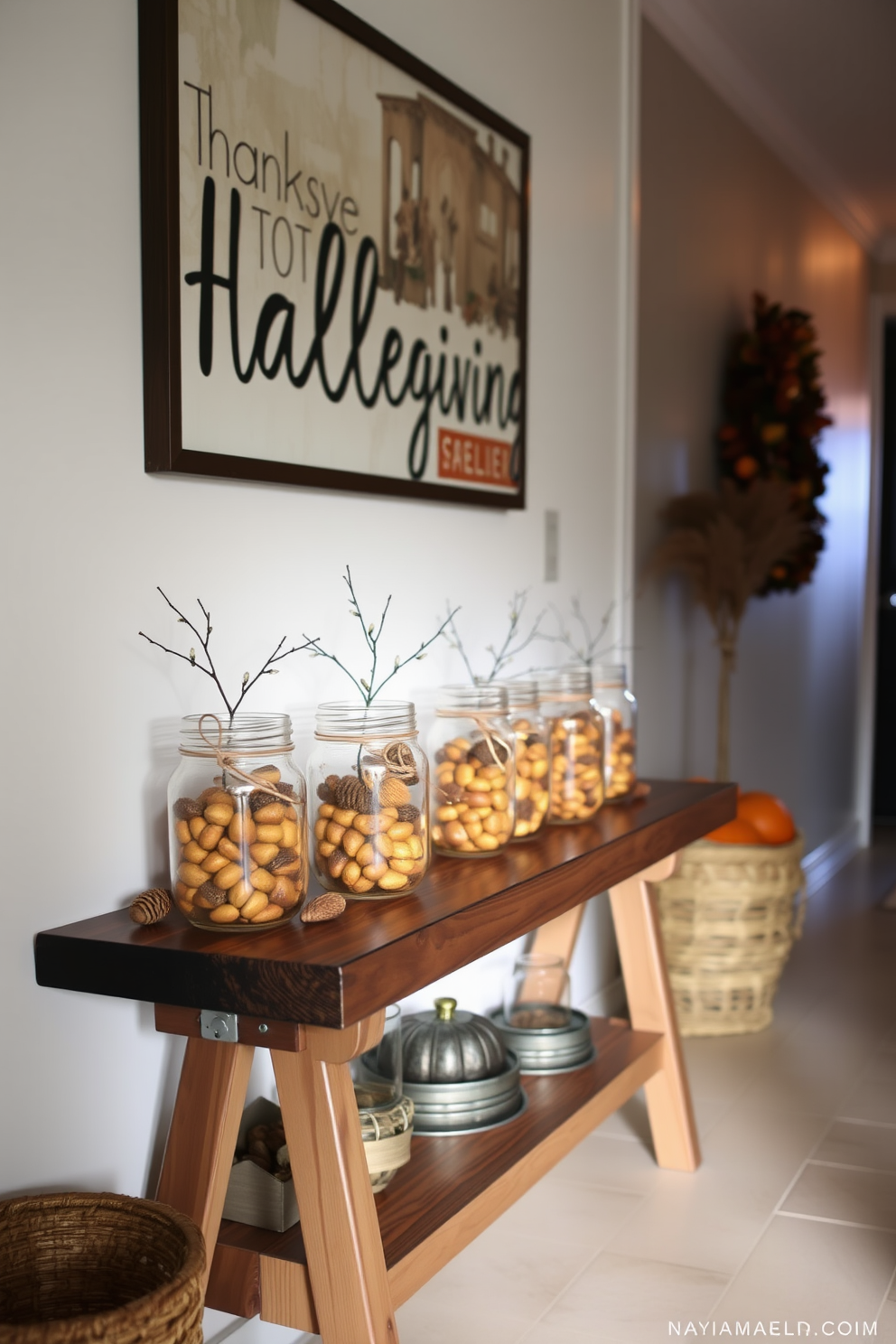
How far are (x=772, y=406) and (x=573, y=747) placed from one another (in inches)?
81.7

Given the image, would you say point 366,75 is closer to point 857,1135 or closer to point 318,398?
point 318,398

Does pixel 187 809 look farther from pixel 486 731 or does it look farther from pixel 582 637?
pixel 582 637

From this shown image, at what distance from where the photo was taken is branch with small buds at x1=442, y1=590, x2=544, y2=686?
2.27 meters

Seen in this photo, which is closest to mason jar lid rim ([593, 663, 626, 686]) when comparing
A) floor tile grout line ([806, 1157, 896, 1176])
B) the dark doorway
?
floor tile grout line ([806, 1157, 896, 1176])

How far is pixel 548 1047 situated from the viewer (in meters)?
2.15

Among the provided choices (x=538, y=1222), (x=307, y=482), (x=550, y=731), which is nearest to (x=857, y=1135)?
(x=538, y=1222)

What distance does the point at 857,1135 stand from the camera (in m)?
2.50

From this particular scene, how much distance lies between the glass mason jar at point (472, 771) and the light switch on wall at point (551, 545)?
81 centimetres

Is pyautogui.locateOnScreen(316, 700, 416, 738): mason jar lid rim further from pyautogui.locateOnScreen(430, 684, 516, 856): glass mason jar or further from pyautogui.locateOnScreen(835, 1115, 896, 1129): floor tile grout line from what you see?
pyautogui.locateOnScreen(835, 1115, 896, 1129): floor tile grout line

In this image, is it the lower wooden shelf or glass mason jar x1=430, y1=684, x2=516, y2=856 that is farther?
glass mason jar x1=430, y1=684, x2=516, y2=856

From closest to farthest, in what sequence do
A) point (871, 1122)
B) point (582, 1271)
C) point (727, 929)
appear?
point (582, 1271) → point (871, 1122) → point (727, 929)

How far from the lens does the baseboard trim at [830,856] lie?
189 inches

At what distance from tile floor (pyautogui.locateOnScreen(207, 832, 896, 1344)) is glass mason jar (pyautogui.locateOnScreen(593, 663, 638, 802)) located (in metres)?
0.70

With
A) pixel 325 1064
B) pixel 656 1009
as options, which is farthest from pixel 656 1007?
pixel 325 1064
